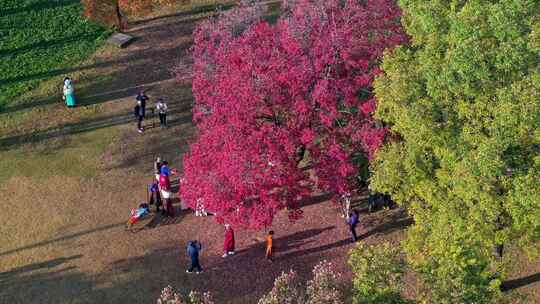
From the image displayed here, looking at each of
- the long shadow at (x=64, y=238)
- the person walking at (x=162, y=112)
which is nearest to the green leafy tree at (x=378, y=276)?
the long shadow at (x=64, y=238)

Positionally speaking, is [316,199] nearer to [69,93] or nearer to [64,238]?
[64,238]

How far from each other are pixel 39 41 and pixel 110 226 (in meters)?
17.8

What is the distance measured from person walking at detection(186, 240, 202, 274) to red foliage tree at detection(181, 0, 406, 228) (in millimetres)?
1442

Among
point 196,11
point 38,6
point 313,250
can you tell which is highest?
point 38,6

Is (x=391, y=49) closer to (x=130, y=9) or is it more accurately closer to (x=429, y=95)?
(x=429, y=95)

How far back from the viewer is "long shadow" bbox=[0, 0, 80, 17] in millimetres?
45312

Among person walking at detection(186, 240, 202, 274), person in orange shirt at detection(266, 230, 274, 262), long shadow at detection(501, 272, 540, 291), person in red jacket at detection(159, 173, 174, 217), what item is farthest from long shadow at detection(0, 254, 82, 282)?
long shadow at detection(501, 272, 540, 291)

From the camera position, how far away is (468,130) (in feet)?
71.4

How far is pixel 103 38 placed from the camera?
42.3 meters

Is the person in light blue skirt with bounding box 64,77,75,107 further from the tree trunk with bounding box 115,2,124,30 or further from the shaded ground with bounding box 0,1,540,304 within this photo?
the tree trunk with bounding box 115,2,124,30

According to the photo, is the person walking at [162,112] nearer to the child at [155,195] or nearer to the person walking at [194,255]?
the child at [155,195]

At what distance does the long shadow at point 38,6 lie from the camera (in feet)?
149

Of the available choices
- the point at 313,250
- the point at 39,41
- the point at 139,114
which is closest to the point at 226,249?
the point at 313,250

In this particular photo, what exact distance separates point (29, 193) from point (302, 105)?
13494 mm
